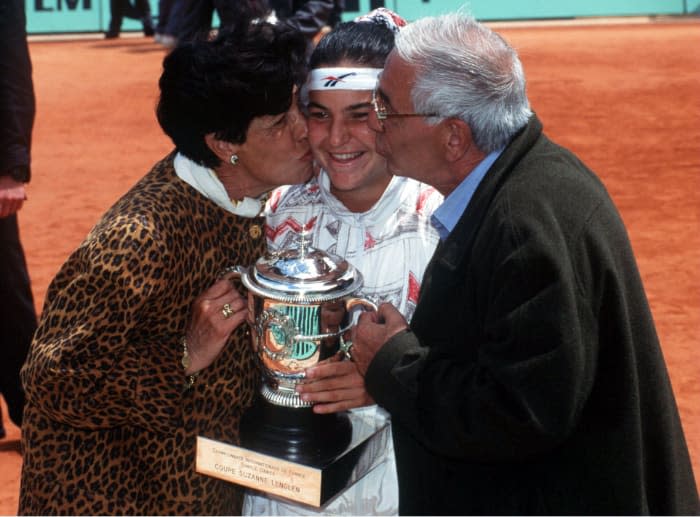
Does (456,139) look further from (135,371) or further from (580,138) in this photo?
(580,138)

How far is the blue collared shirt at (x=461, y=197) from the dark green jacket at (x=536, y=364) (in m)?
0.07

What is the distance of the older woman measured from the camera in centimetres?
285

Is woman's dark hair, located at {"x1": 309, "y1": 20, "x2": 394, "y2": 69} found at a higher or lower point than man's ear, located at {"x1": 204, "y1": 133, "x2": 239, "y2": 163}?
higher

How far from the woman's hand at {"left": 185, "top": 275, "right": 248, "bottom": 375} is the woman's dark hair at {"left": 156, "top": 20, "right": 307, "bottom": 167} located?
0.41m

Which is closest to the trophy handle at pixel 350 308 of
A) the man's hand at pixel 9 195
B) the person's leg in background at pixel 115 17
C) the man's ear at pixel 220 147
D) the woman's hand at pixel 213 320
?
the woman's hand at pixel 213 320

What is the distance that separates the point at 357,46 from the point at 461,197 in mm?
940

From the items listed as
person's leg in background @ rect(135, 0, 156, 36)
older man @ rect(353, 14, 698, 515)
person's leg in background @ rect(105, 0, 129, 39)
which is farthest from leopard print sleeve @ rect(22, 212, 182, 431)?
person's leg in background @ rect(105, 0, 129, 39)

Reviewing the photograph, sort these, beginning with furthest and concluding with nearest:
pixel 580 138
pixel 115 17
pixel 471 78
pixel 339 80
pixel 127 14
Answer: pixel 127 14
pixel 115 17
pixel 580 138
pixel 339 80
pixel 471 78

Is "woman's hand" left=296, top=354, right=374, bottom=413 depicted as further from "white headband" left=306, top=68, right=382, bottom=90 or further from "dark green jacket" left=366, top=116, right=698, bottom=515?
"white headband" left=306, top=68, right=382, bottom=90

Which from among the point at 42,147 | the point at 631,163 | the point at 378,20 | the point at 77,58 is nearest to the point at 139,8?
the point at 77,58

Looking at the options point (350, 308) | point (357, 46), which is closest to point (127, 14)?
point (357, 46)

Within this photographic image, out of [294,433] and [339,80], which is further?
[339,80]

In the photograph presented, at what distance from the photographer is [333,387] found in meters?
2.95

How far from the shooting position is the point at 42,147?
46.3 feet
